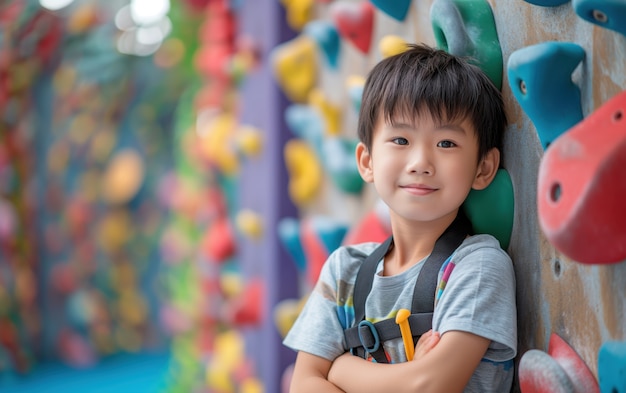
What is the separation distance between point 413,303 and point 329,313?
0.51ft

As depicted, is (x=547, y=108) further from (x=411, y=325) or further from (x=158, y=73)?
(x=158, y=73)

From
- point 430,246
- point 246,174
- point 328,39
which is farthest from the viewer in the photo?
point 246,174

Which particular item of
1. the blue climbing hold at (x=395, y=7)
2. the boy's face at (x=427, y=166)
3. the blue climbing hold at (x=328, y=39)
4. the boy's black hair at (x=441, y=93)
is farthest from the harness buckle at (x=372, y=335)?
the blue climbing hold at (x=328, y=39)

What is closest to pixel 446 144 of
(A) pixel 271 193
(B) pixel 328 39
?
(B) pixel 328 39

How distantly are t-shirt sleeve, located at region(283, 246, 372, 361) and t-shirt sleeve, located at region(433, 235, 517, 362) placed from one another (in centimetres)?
19

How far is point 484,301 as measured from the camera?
2.83 ft

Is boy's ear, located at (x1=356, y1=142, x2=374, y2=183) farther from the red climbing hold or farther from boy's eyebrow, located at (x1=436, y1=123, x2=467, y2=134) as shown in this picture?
the red climbing hold

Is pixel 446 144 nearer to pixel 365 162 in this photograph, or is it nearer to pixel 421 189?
pixel 421 189

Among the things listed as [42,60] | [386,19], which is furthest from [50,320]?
[386,19]

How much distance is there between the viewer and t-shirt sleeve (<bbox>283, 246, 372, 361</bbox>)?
1028mm

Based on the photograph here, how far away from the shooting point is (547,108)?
799 millimetres

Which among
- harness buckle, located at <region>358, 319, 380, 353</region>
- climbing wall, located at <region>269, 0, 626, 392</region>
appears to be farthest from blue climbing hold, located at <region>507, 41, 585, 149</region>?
harness buckle, located at <region>358, 319, 380, 353</region>

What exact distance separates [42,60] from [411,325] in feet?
12.9

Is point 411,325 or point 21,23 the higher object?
point 21,23
